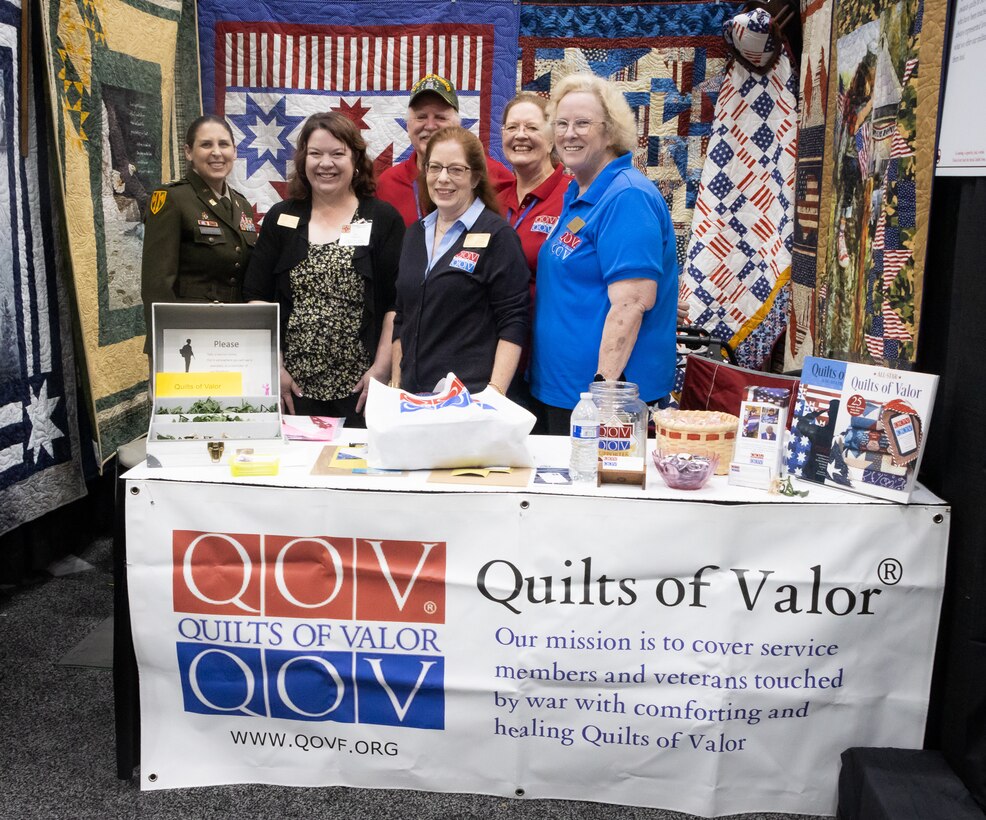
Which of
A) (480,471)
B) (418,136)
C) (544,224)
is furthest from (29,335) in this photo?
(480,471)

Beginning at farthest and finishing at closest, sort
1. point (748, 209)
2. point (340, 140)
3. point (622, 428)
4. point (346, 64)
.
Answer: point (346, 64)
point (748, 209)
point (340, 140)
point (622, 428)

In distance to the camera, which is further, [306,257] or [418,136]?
[418,136]

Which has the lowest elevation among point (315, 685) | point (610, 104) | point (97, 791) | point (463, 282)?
point (97, 791)

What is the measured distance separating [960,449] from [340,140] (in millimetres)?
1893

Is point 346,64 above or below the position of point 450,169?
above

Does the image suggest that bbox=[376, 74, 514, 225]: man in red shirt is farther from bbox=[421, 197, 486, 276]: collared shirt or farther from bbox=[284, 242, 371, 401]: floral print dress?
bbox=[421, 197, 486, 276]: collared shirt

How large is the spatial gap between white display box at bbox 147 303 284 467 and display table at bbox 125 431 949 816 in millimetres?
118

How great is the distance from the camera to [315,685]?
6.57 ft

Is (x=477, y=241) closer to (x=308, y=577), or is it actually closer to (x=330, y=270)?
(x=330, y=270)

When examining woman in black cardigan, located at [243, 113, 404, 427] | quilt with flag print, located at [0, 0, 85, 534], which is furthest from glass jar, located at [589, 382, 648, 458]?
quilt with flag print, located at [0, 0, 85, 534]

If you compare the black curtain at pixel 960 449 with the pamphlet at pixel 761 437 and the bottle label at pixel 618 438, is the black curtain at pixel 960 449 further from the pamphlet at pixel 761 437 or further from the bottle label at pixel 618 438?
the bottle label at pixel 618 438

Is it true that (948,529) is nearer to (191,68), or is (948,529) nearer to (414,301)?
(414,301)

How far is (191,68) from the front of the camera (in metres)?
4.46

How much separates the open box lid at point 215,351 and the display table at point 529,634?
0.25 meters
